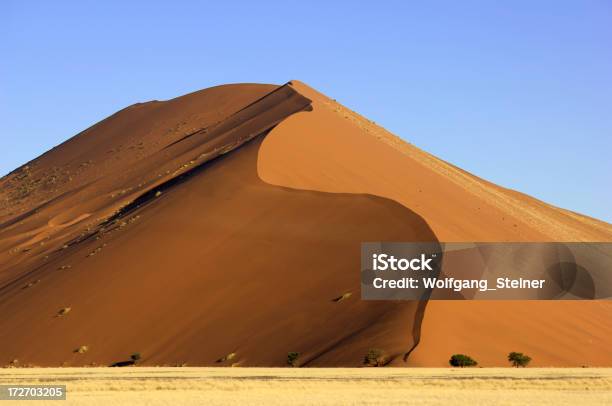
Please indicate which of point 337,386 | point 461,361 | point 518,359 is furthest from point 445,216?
point 337,386

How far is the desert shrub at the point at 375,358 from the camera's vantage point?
40.2m

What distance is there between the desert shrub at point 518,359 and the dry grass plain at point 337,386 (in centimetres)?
139

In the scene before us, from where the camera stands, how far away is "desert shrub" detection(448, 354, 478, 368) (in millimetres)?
40312

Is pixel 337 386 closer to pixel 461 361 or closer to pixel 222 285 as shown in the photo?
pixel 461 361

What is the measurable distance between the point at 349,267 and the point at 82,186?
170 ft

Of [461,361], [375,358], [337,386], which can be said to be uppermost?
[375,358]

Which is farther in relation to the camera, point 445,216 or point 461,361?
point 445,216

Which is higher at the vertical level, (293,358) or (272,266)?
(272,266)

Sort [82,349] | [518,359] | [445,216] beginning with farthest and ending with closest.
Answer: [445,216] → [82,349] → [518,359]

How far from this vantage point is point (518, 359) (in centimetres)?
4134

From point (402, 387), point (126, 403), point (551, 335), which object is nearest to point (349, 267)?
point (551, 335)

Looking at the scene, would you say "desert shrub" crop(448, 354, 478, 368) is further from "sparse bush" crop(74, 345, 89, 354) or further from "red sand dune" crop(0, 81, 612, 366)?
"sparse bush" crop(74, 345, 89, 354)

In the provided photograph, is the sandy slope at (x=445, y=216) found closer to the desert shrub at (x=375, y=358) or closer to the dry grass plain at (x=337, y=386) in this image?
the desert shrub at (x=375, y=358)

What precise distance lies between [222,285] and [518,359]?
1539 cm
